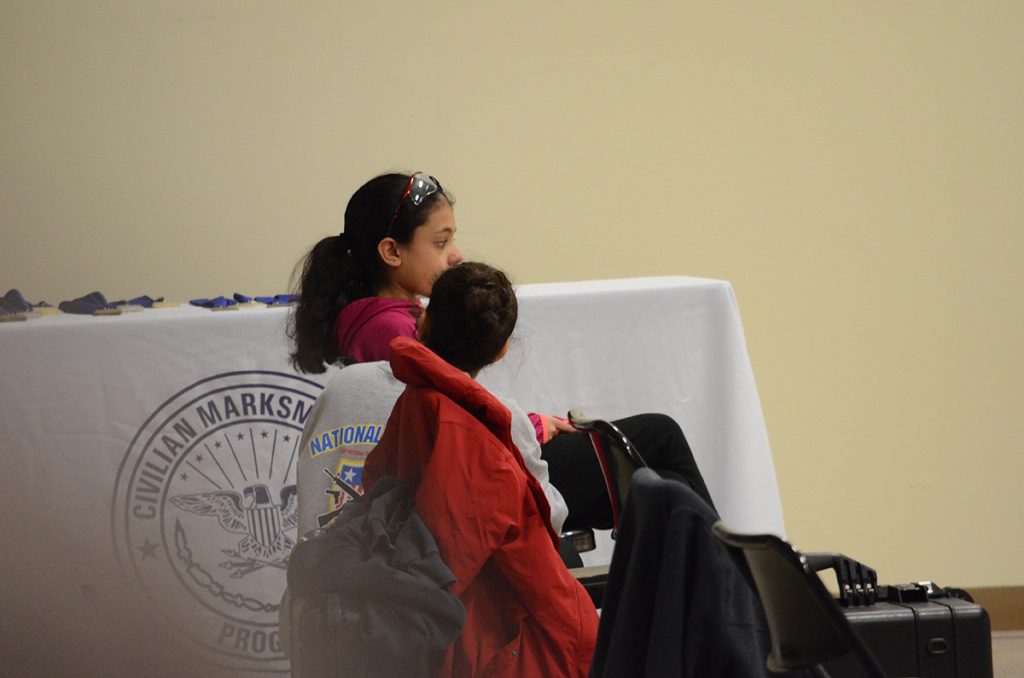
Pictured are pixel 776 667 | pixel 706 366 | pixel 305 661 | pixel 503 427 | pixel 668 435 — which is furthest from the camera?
pixel 706 366

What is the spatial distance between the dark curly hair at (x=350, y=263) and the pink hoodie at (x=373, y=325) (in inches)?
2.5

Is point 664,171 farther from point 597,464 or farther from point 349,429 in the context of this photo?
point 349,429

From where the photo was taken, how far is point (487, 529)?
1507 millimetres

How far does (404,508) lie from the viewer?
1.55 metres

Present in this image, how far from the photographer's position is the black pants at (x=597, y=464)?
6.97 feet

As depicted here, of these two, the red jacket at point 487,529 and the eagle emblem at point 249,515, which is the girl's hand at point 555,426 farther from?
the eagle emblem at point 249,515

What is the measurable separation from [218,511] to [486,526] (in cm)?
108

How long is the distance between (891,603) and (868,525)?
6.73 feet

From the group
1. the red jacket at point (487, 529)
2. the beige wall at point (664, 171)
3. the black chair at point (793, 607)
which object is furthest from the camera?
the beige wall at point (664, 171)

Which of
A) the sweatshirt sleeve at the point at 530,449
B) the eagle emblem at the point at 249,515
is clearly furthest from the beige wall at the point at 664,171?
the sweatshirt sleeve at the point at 530,449

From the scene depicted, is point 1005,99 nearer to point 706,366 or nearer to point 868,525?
point 868,525

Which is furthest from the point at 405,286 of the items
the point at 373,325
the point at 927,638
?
the point at 927,638

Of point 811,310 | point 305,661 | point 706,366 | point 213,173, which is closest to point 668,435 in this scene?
point 706,366

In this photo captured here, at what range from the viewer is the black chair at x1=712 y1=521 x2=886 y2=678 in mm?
951
